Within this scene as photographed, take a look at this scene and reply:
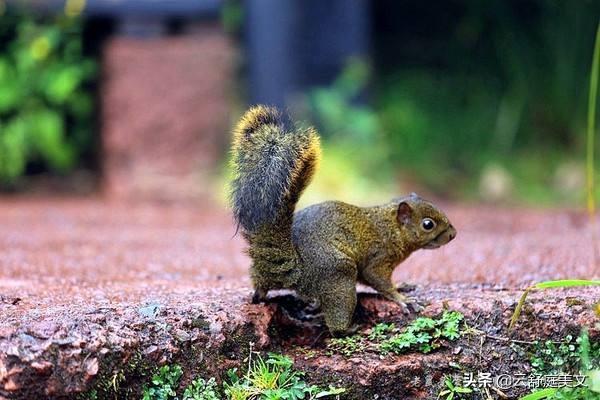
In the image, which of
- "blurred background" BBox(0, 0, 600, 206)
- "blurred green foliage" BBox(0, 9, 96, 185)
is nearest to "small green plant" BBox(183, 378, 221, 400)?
"blurred background" BBox(0, 0, 600, 206)

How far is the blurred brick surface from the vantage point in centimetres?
828

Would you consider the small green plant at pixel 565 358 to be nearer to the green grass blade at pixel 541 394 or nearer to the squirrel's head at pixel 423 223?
the green grass blade at pixel 541 394

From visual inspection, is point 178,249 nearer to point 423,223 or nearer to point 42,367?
point 423,223

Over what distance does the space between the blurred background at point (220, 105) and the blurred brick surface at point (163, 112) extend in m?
0.01

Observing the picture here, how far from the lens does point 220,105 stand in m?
8.45

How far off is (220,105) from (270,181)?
4908 mm

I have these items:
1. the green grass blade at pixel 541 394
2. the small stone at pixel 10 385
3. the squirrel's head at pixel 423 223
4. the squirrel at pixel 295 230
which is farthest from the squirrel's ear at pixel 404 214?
the small stone at pixel 10 385

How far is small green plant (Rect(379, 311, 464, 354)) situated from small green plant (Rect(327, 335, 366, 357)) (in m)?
0.08

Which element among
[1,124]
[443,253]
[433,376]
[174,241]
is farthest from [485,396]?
[1,124]

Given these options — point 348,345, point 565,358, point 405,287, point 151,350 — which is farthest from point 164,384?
point 565,358

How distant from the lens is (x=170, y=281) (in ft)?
15.1

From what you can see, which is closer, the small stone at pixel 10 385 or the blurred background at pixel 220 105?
the small stone at pixel 10 385

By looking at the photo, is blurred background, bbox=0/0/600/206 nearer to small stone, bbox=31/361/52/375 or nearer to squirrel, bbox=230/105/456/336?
squirrel, bbox=230/105/456/336

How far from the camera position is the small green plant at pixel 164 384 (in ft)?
11.4
